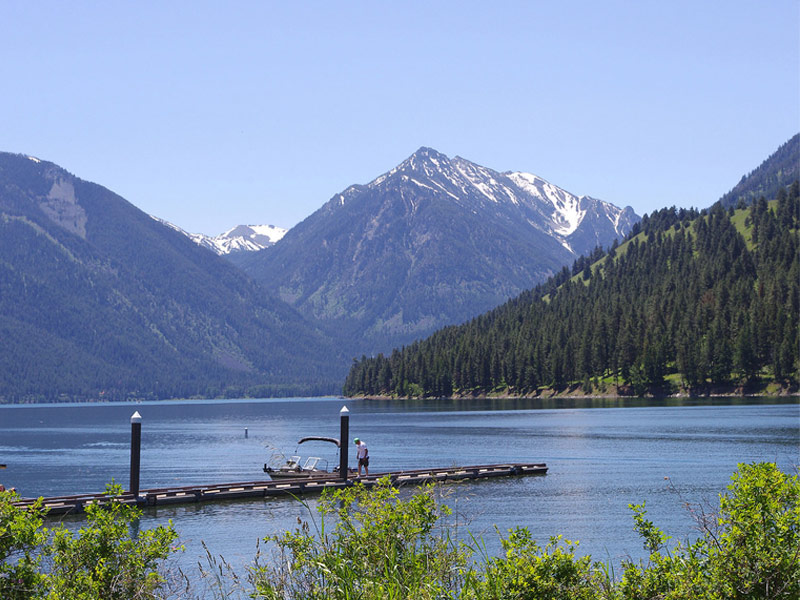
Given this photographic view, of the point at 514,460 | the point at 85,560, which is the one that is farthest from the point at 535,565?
the point at 514,460

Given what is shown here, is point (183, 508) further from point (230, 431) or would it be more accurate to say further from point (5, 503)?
point (230, 431)

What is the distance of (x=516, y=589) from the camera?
46.2 feet

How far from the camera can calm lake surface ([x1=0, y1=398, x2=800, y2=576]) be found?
45250mm

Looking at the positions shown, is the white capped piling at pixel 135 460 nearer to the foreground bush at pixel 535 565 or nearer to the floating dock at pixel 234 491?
the floating dock at pixel 234 491

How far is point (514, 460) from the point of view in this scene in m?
83.6

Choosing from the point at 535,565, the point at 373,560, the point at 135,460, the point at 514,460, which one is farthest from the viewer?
the point at 514,460

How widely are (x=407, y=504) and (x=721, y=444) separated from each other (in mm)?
79196

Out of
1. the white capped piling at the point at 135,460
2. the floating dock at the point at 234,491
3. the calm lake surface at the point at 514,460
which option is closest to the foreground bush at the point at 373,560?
the calm lake surface at the point at 514,460

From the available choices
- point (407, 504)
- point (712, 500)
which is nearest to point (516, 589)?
point (407, 504)

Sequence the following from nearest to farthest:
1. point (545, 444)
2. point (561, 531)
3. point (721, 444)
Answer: point (561, 531), point (721, 444), point (545, 444)

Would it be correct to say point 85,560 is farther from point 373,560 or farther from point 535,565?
point 535,565

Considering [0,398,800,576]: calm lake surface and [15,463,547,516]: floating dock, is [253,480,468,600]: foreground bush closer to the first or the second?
[0,398,800,576]: calm lake surface

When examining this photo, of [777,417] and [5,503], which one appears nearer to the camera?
[5,503]

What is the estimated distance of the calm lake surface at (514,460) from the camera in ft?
148
